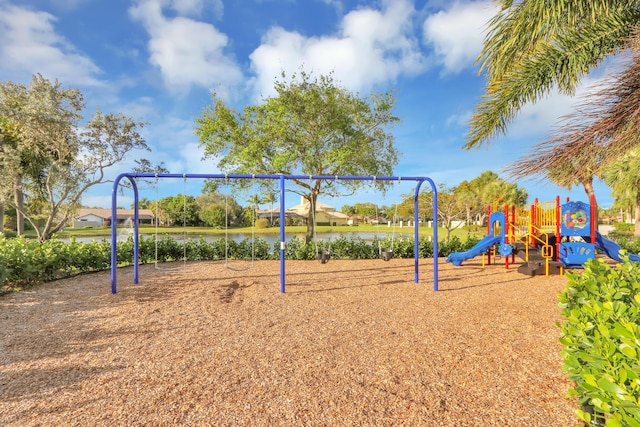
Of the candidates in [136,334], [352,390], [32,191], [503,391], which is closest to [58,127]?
[32,191]

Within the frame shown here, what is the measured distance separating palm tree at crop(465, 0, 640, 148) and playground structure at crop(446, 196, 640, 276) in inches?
165

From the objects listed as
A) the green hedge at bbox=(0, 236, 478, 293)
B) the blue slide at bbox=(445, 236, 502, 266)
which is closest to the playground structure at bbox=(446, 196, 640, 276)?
the blue slide at bbox=(445, 236, 502, 266)

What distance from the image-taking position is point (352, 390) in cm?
250

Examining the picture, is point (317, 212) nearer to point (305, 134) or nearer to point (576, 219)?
point (305, 134)

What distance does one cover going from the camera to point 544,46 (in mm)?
4410

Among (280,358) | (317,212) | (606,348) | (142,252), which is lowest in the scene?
(280,358)

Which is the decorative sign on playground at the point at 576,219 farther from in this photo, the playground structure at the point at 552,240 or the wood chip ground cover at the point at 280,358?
the wood chip ground cover at the point at 280,358

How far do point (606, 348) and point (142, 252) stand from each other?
9.95 meters

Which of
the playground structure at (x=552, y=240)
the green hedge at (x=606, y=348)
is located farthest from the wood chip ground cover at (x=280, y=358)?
the playground structure at (x=552, y=240)

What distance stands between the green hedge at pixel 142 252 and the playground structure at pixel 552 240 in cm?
236

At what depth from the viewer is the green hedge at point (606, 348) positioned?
127cm

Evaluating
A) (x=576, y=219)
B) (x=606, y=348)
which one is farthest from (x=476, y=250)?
(x=606, y=348)

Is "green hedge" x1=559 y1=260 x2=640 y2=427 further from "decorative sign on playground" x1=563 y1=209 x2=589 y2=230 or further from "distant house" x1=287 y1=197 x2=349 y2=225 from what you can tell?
"distant house" x1=287 y1=197 x2=349 y2=225

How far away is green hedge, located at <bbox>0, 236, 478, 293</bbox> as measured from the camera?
244 inches
